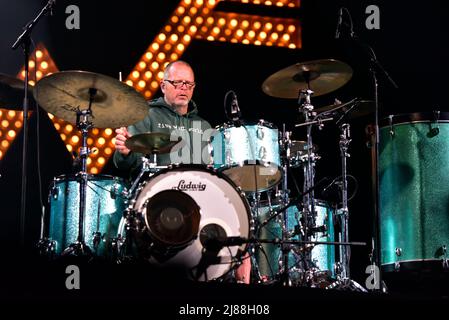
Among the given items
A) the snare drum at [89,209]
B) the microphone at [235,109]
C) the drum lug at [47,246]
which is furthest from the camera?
the snare drum at [89,209]

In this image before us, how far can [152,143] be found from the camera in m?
5.46

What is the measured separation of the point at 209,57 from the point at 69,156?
1.58 metres

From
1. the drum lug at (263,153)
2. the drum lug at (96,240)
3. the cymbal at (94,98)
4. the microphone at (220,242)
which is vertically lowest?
the microphone at (220,242)

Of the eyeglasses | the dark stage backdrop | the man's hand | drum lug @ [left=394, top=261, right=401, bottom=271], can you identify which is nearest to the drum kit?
the man's hand

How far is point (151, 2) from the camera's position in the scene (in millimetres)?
7367

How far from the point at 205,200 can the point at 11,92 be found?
1.87 meters

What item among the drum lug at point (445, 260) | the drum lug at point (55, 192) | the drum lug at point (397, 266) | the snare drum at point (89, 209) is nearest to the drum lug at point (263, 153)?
the snare drum at point (89, 209)

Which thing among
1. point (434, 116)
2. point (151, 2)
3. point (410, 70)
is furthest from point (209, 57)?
point (434, 116)

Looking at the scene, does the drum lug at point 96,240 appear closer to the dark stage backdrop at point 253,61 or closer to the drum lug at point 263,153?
the dark stage backdrop at point 253,61

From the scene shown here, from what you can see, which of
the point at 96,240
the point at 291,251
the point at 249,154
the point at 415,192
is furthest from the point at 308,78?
the point at 96,240

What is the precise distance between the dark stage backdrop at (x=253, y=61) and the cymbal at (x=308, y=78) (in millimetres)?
1089

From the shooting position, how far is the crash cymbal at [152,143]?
537cm

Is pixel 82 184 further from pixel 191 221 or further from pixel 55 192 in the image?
pixel 191 221
